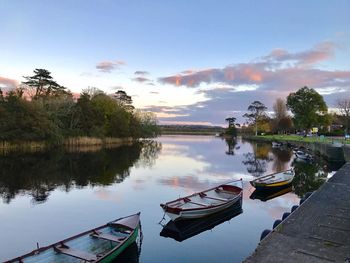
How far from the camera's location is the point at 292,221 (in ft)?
36.1

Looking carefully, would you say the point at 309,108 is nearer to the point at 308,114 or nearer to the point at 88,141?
the point at 308,114

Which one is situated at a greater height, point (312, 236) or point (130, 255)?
point (312, 236)

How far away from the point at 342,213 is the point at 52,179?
2216 cm

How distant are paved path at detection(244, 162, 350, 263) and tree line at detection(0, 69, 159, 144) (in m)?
46.1

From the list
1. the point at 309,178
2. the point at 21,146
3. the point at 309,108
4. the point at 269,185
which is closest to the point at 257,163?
the point at 309,178

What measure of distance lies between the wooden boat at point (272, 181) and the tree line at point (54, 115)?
39318mm

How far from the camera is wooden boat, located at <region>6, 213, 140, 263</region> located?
8742 mm

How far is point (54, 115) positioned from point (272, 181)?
157 ft

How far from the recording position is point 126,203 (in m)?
18.7

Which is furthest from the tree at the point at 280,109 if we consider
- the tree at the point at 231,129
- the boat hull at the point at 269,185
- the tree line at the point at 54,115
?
the boat hull at the point at 269,185

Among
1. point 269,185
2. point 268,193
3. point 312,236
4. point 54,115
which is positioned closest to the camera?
point 312,236

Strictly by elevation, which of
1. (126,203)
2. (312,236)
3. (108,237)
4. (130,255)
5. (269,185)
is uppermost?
(312,236)

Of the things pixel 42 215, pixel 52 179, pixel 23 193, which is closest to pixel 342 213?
pixel 42 215

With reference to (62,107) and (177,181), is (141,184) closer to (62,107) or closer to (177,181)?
(177,181)
